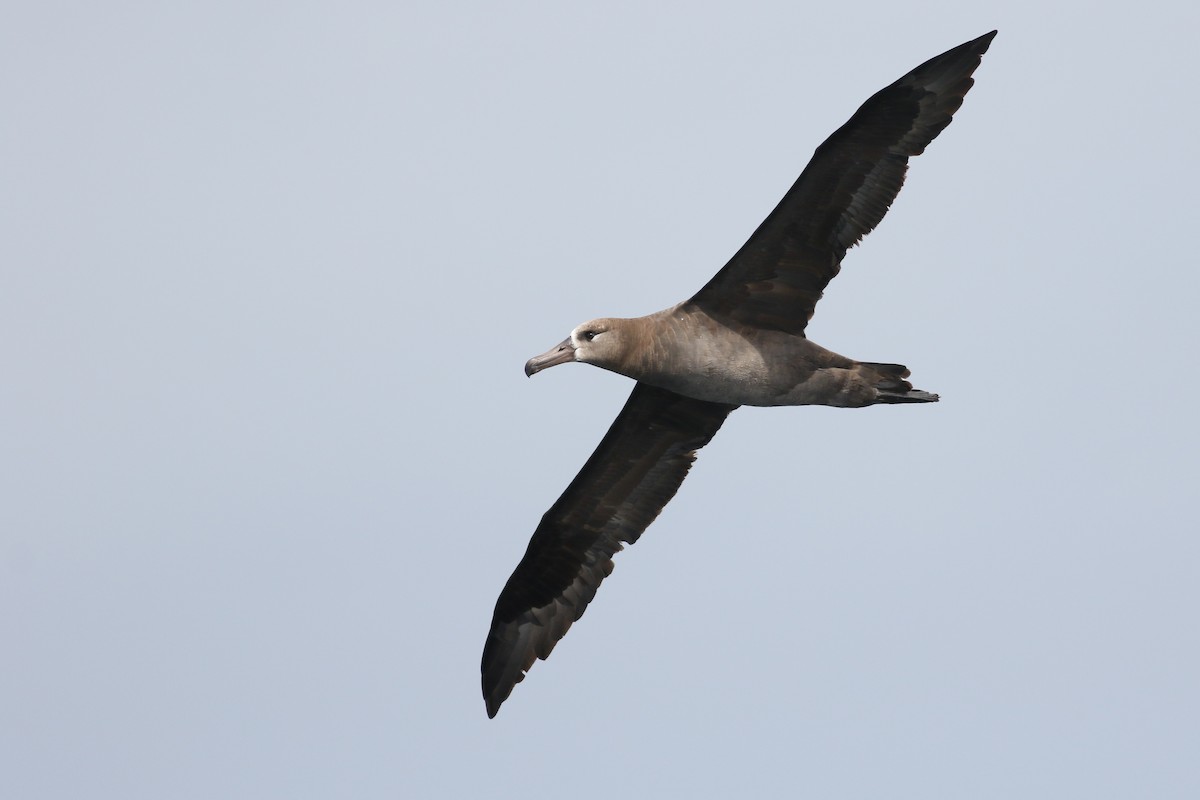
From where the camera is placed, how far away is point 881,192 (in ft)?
56.0

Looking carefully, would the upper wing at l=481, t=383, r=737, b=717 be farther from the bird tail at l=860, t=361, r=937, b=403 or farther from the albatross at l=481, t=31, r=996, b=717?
the bird tail at l=860, t=361, r=937, b=403

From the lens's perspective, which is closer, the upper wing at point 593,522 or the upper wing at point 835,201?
the upper wing at point 835,201

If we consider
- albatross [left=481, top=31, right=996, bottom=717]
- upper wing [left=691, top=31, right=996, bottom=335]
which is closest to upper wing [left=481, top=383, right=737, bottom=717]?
albatross [left=481, top=31, right=996, bottom=717]

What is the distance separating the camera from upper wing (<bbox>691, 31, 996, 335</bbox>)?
1688 cm

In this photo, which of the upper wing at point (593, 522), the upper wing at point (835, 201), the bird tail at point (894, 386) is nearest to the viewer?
the upper wing at point (835, 201)

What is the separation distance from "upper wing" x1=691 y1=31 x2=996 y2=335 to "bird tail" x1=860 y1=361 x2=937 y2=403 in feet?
2.86

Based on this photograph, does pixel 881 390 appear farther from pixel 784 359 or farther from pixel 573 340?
pixel 573 340

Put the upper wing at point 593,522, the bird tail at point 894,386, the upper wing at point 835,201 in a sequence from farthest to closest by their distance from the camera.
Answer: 1. the upper wing at point 593,522
2. the bird tail at point 894,386
3. the upper wing at point 835,201

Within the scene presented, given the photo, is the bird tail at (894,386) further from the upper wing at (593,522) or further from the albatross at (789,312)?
the upper wing at (593,522)

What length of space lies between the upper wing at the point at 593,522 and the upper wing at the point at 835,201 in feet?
5.50

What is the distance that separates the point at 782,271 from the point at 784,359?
85 cm

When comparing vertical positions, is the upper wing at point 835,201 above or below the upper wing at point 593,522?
above

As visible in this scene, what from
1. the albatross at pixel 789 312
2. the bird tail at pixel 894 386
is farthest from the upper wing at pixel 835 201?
the bird tail at pixel 894 386

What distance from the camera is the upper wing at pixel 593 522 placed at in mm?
18891
